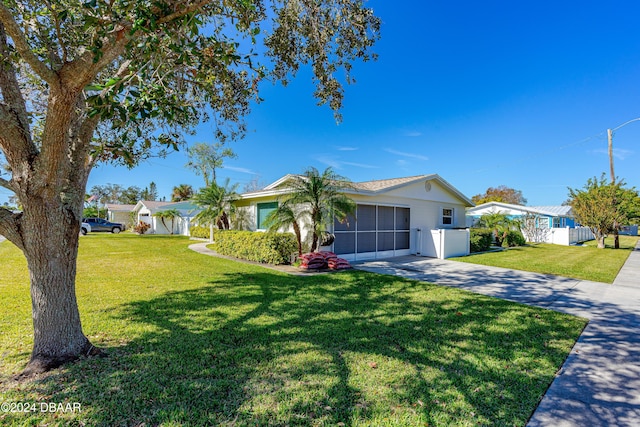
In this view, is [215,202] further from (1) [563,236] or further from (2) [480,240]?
(1) [563,236]

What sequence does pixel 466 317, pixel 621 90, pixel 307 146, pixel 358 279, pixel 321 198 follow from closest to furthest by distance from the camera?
pixel 466 317
pixel 358 279
pixel 321 198
pixel 621 90
pixel 307 146

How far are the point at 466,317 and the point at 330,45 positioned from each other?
5.86 m

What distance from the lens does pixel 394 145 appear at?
909 inches

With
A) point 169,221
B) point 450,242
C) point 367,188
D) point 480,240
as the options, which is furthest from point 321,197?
point 169,221

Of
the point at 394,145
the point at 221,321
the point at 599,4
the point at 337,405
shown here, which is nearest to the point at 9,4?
the point at 221,321

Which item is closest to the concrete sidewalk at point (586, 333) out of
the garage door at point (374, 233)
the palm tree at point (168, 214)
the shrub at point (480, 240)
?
the garage door at point (374, 233)

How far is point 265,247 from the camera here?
10875 millimetres

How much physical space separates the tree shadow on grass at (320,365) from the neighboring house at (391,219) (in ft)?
19.8

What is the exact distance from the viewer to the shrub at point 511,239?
19078 mm

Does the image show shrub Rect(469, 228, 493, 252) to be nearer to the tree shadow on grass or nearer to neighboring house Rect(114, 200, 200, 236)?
the tree shadow on grass

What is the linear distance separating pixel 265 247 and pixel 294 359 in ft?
24.9

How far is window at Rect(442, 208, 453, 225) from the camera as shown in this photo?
55.6 feet

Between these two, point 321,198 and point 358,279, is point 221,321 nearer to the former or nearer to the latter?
point 358,279

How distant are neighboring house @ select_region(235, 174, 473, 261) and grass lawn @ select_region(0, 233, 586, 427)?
17.4 feet
